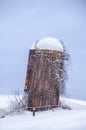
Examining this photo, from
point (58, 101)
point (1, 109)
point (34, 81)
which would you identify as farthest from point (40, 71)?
point (1, 109)

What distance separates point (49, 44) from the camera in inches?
392

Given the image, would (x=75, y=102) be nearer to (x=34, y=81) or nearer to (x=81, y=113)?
(x=34, y=81)

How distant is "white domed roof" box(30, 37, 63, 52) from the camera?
9.94 m

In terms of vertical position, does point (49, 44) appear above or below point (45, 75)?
above

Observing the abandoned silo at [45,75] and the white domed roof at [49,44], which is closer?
the abandoned silo at [45,75]

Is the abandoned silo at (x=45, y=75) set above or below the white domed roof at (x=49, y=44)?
below

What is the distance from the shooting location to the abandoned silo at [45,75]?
971 centimetres

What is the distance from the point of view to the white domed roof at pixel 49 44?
9938 mm

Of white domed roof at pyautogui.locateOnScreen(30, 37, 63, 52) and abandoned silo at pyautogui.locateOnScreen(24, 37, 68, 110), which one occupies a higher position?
white domed roof at pyautogui.locateOnScreen(30, 37, 63, 52)

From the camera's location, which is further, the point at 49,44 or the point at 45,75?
the point at 49,44

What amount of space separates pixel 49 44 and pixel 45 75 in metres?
1.02

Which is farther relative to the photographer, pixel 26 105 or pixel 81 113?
pixel 26 105

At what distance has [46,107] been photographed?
9.62 metres

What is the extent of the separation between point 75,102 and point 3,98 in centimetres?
288
